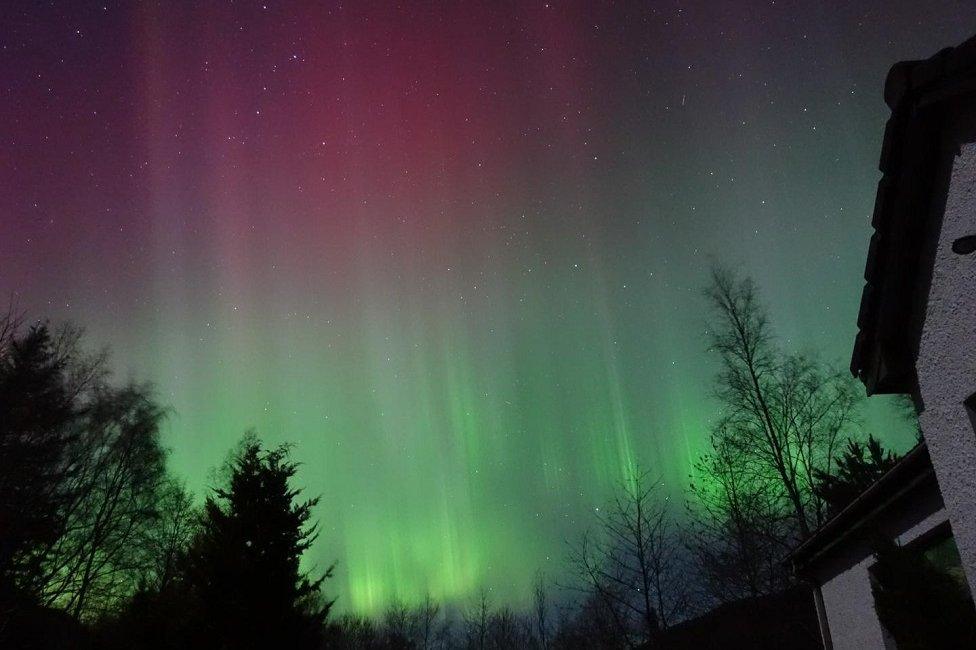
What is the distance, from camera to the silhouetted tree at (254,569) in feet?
47.1

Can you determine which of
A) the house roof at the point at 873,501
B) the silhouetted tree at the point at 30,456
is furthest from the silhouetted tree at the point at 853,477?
the silhouetted tree at the point at 30,456

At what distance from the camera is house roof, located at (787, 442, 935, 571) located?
22.3ft

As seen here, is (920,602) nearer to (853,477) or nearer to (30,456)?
(853,477)

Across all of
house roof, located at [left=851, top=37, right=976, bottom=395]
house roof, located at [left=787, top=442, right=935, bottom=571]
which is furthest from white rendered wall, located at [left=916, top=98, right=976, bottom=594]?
house roof, located at [left=787, top=442, right=935, bottom=571]

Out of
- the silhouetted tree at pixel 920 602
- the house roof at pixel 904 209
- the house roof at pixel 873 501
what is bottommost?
the silhouetted tree at pixel 920 602

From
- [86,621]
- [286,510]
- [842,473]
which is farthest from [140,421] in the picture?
[842,473]

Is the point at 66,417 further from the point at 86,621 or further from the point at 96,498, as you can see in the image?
the point at 86,621

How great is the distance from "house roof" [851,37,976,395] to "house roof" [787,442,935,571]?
5.31ft

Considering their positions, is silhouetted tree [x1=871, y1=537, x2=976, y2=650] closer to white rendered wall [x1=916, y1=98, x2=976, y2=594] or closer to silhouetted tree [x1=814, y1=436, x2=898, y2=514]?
white rendered wall [x1=916, y1=98, x2=976, y2=594]

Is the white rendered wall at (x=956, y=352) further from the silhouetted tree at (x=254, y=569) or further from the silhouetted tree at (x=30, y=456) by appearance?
the silhouetted tree at (x=30, y=456)

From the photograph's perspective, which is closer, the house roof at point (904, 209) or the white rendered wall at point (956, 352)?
the white rendered wall at point (956, 352)

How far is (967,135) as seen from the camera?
14.5 ft

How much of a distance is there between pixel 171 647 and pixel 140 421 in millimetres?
13786

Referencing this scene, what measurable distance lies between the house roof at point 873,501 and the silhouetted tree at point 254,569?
11946 mm
